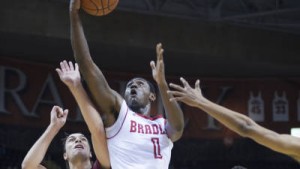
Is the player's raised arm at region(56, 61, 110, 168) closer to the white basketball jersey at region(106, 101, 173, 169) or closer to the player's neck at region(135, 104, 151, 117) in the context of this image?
the white basketball jersey at region(106, 101, 173, 169)

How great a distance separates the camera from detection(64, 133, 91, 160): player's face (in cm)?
541

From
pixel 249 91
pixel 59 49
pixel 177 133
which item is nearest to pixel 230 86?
pixel 249 91

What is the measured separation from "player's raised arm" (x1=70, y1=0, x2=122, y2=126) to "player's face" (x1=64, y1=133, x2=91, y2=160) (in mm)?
776

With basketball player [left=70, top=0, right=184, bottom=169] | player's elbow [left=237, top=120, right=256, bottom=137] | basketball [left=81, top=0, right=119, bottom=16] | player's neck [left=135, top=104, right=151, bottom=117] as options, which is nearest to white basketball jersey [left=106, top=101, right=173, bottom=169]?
basketball player [left=70, top=0, right=184, bottom=169]

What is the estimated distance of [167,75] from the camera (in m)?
14.0

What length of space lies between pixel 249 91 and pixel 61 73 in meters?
9.89

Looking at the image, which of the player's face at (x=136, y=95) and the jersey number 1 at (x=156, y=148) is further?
the player's face at (x=136, y=95)

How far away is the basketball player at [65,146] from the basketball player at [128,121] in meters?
0.54

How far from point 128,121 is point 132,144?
16cm

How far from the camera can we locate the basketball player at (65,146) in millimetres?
5078

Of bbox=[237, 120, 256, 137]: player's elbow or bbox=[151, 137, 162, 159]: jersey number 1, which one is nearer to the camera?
bbox=[237, 120, 256, 137]: player's elbow

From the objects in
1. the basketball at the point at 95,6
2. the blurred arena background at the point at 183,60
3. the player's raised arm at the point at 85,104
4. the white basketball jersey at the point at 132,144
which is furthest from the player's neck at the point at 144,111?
the blurred arena background at the point at 183,60

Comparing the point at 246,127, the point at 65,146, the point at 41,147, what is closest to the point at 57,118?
the point at 41,147

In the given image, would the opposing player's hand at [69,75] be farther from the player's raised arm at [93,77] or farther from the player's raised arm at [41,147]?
the player's raised arm at [41,147]
